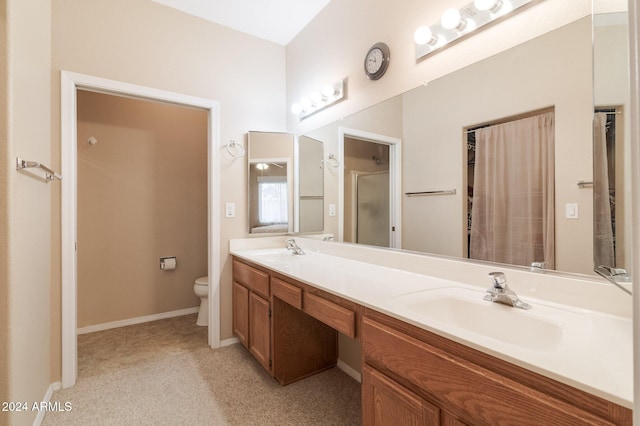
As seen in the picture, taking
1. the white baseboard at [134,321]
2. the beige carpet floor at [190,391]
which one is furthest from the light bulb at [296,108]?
the white baseboard at [134,321]

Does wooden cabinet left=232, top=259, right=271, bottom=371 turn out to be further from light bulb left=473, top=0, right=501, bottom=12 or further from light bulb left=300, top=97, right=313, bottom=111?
light bulb left=473, top=0, right=501, bottom=12

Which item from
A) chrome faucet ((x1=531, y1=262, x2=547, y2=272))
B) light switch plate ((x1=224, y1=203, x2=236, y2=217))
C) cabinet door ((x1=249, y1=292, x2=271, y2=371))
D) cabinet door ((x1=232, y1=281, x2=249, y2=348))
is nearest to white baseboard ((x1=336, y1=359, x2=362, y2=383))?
cabinet door ((x1=249, y1=292, x2=271, y2=371))

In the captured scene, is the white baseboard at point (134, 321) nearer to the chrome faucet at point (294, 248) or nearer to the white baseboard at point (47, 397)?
the white baseboard at point (47, 397)

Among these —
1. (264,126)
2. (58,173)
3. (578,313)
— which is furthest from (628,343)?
(58,173)

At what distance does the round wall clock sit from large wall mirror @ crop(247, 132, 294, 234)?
1.07 m

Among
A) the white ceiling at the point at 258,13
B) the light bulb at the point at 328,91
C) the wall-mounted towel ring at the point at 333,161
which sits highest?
the white ceiling at the point at 258,13

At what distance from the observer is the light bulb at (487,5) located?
123cm

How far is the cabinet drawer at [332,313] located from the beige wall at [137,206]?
2337mm

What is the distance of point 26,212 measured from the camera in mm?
1407

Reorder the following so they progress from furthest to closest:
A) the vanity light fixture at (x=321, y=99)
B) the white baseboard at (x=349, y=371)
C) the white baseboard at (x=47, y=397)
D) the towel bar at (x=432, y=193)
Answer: the vanity light fixture at (x=321, y=99) → the white baseboard at (x=349, y=371) → the white baseboard at (x=47, y=397) → the towel bar at (x=432, y=193)

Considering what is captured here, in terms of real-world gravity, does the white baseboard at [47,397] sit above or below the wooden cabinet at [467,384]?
below

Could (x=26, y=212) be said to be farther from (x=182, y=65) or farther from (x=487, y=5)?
(x=487, y=5)

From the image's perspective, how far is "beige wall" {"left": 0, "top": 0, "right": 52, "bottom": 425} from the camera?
120cm

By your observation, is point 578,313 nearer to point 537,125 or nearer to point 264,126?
point 537,125
